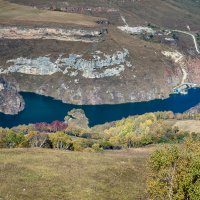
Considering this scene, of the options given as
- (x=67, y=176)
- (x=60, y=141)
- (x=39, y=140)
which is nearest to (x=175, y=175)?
(x=67, y=176)

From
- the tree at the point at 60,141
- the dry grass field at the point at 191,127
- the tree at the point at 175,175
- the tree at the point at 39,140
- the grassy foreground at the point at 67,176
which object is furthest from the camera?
the dry grass field at the point at 191,127

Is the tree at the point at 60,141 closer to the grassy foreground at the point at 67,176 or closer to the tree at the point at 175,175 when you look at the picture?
the grassy foreground at the point at 67,176

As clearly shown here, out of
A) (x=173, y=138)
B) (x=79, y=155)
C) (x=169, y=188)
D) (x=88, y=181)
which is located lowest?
(x=173, y=138)

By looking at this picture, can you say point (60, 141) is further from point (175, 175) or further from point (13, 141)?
point (175, 175)

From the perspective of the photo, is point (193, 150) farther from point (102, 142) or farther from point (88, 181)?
Result: point (102, 142)

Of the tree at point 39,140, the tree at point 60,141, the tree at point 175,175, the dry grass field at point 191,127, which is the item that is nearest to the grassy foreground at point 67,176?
the tree at point 175,175

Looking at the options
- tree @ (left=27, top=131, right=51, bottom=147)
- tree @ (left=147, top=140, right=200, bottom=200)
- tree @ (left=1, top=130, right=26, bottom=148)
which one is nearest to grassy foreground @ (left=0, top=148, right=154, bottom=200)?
tree @ (left=147, top=140, right=200, bottom=200)

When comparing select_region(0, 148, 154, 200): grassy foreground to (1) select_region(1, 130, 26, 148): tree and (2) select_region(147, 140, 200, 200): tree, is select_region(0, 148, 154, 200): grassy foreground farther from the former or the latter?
(1) select_region(1, 130, 26, 148): tree

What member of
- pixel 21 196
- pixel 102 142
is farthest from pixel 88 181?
pixel 102 142
